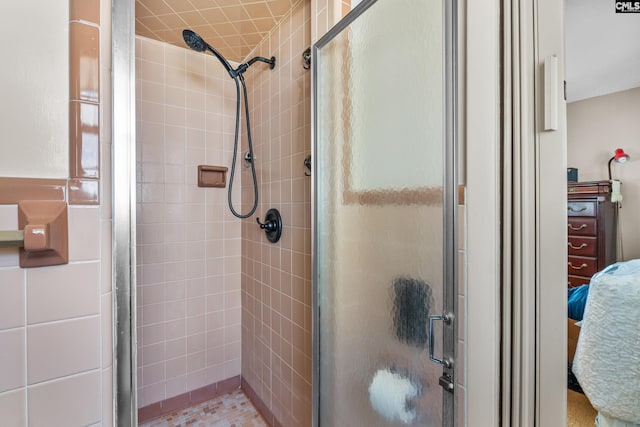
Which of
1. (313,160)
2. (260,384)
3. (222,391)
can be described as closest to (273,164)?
(313,160)

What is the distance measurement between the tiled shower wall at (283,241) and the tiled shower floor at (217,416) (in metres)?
0.11

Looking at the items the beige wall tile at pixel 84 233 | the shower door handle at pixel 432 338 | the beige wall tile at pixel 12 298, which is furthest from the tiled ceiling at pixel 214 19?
the shower door handle at pixel 432 338

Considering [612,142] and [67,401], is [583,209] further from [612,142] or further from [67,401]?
[67,401]

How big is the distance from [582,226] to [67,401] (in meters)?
2.84

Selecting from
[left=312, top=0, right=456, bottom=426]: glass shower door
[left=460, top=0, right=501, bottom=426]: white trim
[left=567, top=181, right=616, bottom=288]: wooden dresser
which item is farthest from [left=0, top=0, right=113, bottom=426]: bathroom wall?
[left=567, top=181, right=616, bottom=288]: wooden dresser

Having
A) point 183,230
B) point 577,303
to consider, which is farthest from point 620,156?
point 183,230

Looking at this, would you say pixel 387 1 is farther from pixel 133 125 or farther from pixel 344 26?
pixel 133 125

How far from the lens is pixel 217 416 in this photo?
1.81 metres

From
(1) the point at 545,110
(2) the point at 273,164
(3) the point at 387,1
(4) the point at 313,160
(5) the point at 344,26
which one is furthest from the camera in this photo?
(2) the point at 273,164

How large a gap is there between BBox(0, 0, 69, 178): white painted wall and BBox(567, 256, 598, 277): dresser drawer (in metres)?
2.60

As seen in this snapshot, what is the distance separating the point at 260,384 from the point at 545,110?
2039mm

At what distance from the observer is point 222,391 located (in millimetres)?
2025

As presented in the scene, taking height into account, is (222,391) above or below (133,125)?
below

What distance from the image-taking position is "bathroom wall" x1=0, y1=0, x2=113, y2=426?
0.50 metres
